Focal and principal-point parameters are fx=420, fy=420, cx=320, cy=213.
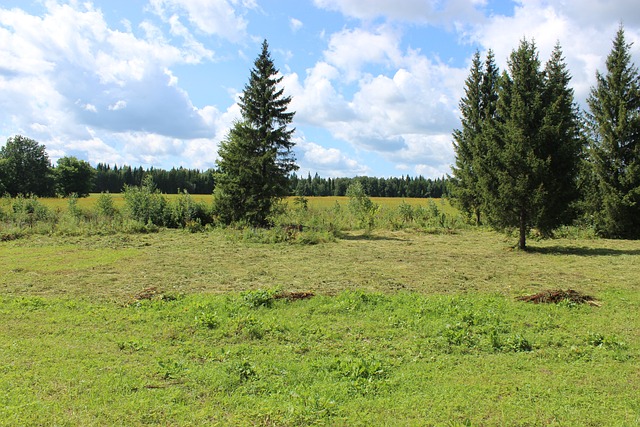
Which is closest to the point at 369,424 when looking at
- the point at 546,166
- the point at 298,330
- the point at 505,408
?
the point at 505,408

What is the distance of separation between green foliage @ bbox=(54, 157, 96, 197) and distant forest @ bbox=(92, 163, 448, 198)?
58.5 ft

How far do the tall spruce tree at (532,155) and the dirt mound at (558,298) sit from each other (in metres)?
7.51

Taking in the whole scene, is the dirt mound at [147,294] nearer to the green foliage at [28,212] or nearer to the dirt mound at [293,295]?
the dirt mound at [293,295]

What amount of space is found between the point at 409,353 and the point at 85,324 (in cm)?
494

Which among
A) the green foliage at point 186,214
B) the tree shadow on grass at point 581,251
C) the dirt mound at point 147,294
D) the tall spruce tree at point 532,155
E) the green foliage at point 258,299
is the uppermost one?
the tall spruce tree at point 532,155

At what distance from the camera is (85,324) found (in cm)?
655

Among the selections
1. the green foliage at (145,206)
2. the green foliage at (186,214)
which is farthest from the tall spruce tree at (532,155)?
the green foliage at (145,206)

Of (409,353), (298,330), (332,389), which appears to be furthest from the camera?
(298,330)

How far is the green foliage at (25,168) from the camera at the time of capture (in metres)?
57.9

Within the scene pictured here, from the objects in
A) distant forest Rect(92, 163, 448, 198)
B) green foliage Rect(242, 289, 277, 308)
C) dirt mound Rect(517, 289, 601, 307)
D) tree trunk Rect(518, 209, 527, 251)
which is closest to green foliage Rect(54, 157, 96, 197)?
distant forest Rect(92, 163, 448, 198)

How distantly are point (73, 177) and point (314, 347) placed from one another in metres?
70.2

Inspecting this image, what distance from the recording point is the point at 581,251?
52.6ft

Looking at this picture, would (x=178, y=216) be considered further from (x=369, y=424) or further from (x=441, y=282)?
(x=369, y=424)

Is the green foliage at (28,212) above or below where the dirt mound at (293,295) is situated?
above
